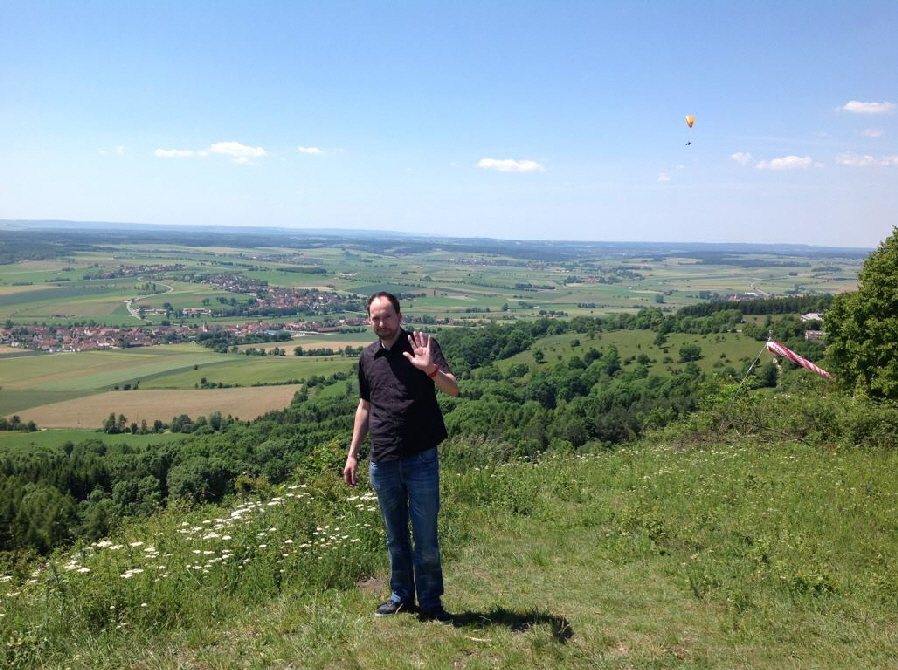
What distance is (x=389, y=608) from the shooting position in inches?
184

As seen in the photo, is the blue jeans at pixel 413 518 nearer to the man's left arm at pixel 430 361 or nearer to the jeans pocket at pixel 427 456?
the jeans pocket at pixel 427 456

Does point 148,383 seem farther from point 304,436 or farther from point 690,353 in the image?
point 690,353

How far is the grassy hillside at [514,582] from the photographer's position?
4066 millimetres

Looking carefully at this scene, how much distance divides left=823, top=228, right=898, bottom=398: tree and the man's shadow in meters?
17.4

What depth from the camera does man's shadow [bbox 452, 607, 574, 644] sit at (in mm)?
4387

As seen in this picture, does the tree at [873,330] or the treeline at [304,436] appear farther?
the tree at [873,330]

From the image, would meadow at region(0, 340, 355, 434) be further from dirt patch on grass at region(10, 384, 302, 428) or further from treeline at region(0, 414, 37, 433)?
treeline at region(0, 414, 37, 433)

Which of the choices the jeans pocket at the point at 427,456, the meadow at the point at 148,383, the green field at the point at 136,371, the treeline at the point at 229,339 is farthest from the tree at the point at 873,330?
the treeline at the point at 229,339

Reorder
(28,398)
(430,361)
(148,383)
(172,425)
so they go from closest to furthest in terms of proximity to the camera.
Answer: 1. (430,361)
2. (172,425)
3. (28,398)
4. (148,383)

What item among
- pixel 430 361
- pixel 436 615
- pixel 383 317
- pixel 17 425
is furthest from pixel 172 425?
pixel 430 361

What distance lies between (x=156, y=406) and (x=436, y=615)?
5107cm

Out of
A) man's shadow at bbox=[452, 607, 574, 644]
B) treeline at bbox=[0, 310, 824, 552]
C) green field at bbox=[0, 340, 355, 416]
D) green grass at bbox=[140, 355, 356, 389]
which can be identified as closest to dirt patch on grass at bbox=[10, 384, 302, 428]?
treeline at bbox=[0, 310, 824, 552]

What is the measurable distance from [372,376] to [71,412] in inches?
2098

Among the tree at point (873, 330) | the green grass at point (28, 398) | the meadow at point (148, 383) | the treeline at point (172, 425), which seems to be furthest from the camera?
the green grass at point (28, 398)
